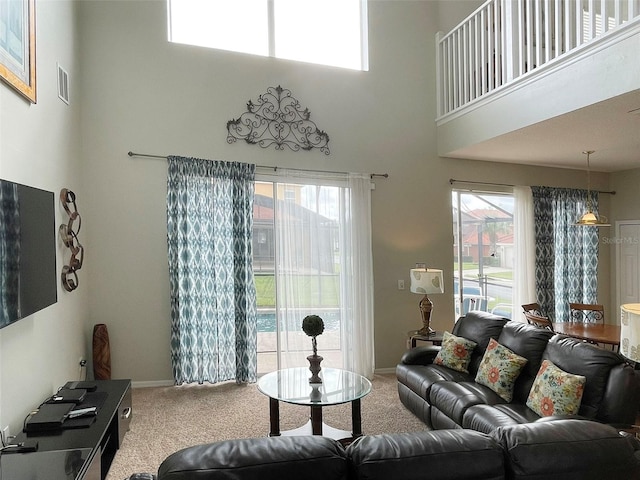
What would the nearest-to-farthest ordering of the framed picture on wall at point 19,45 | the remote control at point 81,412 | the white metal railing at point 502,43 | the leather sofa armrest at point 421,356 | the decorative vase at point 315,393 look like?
1. the framed picture on wall at point 19,45
2. the remote control at point 81,412
3. the decorative vase at point 315,393
4. the white metal railing at point 502,43
5. the leather sofa armrest at point 421,356

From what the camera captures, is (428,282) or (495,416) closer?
(495,416)

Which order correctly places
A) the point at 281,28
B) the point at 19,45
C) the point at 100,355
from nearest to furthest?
the point at 19,45, the point at 100,355, the point at 281,28

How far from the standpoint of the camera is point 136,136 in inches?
167

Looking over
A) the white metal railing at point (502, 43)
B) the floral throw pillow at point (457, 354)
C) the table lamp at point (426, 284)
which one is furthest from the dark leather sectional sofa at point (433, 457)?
the table lamp at point (426, 284)

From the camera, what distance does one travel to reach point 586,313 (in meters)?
5.60

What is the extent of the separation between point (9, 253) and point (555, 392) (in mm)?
3265

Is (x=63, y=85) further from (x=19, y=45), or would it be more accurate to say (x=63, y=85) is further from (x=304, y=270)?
(x=304, y=270)

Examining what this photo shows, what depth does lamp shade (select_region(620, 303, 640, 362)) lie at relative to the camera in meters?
1.70

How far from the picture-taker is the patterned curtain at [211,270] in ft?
13.9

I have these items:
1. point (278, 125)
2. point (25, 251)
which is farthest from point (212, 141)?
point (25, 251)

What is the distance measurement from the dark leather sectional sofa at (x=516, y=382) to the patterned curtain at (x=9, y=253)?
2.80 meters

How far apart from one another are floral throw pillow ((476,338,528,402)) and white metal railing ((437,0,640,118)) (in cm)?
242

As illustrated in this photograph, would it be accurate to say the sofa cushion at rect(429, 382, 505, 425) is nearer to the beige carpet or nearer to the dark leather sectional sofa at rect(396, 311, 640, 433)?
the dark leather sectional sofa at rect(396, 311, 640, 433)

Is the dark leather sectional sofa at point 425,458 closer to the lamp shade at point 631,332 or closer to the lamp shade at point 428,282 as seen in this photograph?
the lamp shade at point 631,332
